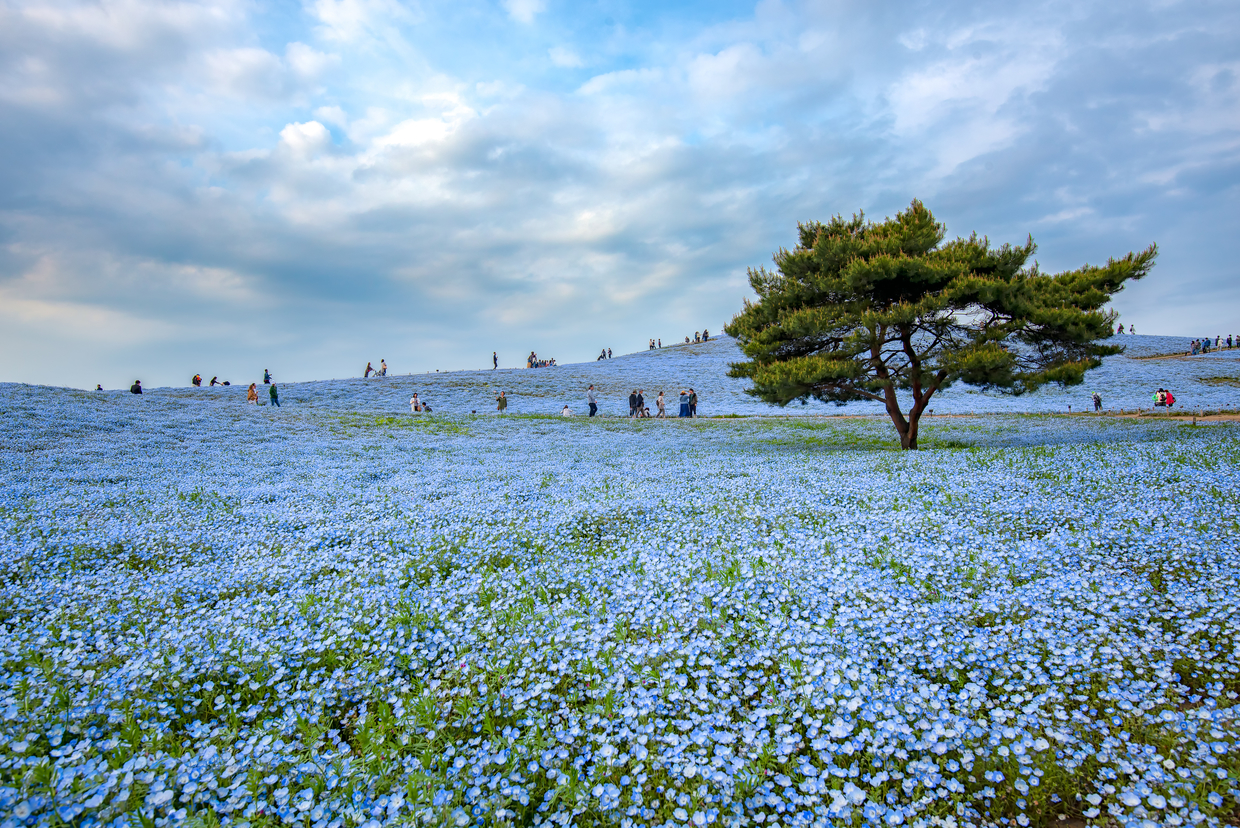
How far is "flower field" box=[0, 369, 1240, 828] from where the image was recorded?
3922 millimetres

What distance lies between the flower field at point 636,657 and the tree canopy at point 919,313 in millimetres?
7548

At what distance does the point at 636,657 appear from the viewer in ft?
18.5

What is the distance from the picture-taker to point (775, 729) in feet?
15.1

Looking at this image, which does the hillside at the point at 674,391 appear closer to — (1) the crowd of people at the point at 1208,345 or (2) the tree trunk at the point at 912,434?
(1) the crowd of people at the point at 1208,345

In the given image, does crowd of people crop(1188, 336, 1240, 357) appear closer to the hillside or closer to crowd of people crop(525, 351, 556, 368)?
the hillside

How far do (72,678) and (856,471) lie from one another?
49.5 feet

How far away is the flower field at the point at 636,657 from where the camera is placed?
154 inches

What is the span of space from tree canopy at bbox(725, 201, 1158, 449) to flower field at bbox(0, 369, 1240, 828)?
297 inches

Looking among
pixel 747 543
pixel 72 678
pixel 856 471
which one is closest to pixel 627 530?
pixel 747 543

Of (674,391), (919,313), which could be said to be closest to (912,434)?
(919,313)

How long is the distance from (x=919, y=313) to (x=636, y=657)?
697 inches

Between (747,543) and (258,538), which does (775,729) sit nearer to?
(747,543)

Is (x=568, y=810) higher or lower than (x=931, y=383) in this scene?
lower

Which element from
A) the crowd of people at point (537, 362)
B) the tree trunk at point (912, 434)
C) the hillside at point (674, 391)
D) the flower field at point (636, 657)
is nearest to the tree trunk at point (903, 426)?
the tree trunk at point (912, 434)
